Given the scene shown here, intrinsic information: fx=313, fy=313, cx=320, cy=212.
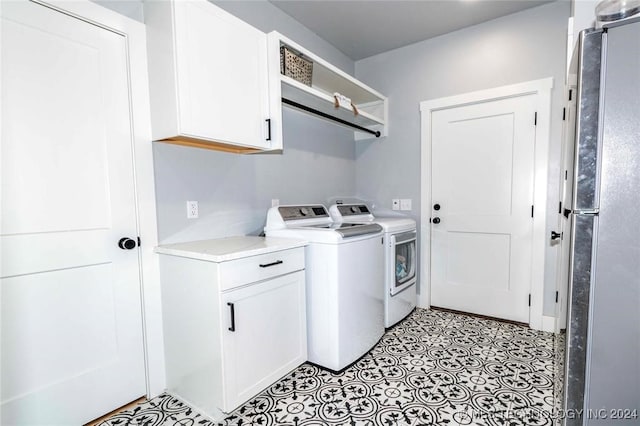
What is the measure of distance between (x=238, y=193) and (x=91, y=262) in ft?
3.13

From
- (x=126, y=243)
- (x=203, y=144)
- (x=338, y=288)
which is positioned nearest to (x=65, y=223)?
(x=126, y=243)

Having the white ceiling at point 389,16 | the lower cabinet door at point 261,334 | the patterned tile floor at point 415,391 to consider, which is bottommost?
the patterned tile floor at point 415,391

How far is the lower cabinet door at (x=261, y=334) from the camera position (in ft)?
4.98

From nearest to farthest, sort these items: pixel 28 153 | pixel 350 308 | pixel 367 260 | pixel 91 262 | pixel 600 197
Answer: pixel 600 197
pixel 28 153
pixel 91 262
pixel 350 308
pixel 367 260

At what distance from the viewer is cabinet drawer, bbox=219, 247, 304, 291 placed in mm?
1491

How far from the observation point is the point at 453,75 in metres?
2.88

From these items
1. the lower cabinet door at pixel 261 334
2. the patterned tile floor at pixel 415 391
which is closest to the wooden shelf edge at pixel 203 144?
the lower cabinet door at pixel 261 334

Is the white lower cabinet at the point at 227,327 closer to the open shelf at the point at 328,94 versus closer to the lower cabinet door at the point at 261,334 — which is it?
the lower cabinet door at the point at 261,334

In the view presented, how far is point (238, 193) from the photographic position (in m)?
2.23

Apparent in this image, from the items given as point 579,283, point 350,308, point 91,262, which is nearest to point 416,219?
point 350,308

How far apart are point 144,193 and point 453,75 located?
2739 millimetres

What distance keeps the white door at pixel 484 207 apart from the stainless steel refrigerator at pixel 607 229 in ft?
5.68

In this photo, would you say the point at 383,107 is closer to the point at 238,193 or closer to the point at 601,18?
the point at 238,193

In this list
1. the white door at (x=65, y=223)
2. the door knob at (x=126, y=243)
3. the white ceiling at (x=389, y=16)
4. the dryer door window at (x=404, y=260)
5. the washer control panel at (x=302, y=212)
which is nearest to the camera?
the white door at (x=65, y=223)
